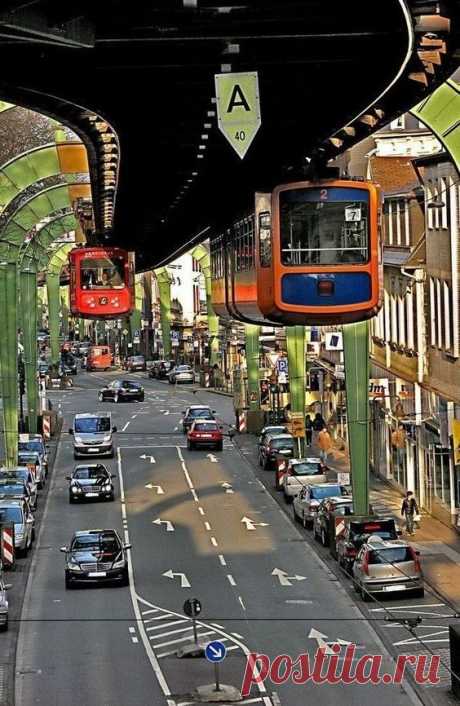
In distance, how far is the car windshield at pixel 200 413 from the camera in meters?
79.6

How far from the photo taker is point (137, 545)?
154 feet

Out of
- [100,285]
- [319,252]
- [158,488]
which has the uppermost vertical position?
[319,252]

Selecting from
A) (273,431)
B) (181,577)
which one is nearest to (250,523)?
(181,577)

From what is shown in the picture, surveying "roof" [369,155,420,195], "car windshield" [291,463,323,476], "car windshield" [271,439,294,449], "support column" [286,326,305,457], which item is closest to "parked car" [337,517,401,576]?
"car windshield" [291,463,323,476]

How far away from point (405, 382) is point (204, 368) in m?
64.6

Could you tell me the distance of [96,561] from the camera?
39.8 metres

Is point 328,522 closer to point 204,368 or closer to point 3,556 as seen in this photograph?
point 3,556

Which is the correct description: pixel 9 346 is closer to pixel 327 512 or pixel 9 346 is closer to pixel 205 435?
pixel 205 435

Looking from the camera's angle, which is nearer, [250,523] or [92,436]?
[250,523]

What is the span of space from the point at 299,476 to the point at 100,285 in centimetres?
900

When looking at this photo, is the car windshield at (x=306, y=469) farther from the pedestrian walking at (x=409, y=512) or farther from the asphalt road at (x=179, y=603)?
the pedestrian walking at (x=409, y=512)

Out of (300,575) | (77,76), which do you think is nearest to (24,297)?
(300,575)

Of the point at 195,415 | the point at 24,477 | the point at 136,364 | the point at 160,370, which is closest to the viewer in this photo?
the point at 24,477

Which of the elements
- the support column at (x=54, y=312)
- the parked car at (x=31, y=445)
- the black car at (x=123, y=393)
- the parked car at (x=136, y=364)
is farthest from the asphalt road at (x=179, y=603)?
the parked car at (x=136, y=364)
